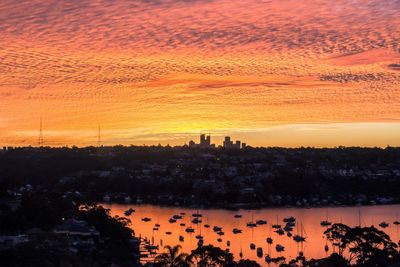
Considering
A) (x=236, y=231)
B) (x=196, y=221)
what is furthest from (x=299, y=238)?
(x=196, y=221)

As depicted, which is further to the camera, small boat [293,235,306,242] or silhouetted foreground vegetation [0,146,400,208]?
silhouetted foreground vegetation [0,146,400,208]

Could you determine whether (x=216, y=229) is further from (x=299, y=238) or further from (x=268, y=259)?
(x=268, y=259)

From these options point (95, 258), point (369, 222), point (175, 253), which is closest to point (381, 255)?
point (175, 253)

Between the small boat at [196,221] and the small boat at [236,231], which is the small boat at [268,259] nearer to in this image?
the small boat at [236,231]

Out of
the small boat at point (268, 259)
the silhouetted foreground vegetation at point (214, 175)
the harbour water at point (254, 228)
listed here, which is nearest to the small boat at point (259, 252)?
the harbour water at point (254, 228)

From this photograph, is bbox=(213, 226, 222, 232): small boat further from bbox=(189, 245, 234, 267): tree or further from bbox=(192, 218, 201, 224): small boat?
bbox=(189, 245, 234, 267): tree

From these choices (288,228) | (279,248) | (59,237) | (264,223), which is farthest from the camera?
(264,223)

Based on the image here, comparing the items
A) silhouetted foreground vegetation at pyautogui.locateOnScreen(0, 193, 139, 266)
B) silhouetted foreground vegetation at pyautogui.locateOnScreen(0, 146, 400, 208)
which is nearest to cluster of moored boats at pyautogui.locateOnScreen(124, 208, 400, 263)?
silhouetted foreground vegetation at pyautogui.locateOnScreen(0, 193, 139, 266)
